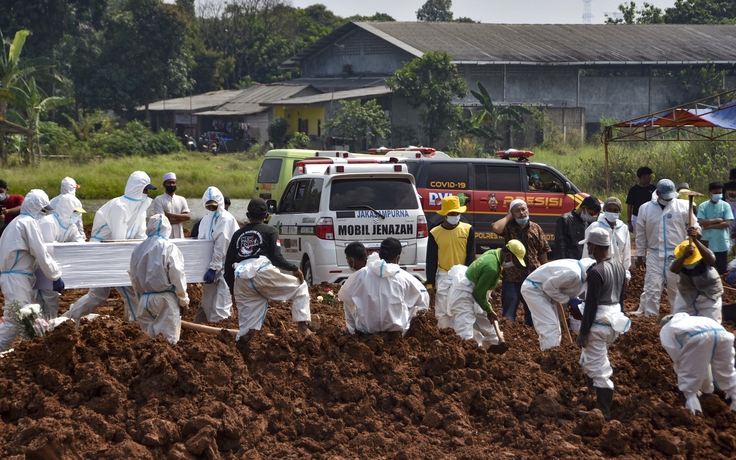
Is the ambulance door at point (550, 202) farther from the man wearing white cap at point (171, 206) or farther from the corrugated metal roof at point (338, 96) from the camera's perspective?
the corrugated metal roof at point (338, 96)

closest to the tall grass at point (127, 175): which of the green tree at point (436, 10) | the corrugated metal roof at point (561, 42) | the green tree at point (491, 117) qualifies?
the green tree at point (491, 117)

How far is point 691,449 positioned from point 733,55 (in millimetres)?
37874

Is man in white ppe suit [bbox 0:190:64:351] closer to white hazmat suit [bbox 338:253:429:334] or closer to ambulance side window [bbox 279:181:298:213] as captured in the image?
white hazmat suit [bbox 338:253:429:334]

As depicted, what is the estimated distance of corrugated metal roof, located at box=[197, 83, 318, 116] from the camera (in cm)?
4084

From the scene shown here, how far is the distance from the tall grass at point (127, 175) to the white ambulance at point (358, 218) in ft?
47.7

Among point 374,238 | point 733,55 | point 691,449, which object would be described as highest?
point 733,55

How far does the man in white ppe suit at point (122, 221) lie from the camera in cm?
927

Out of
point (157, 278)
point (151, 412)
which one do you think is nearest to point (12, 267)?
point (157, 278)

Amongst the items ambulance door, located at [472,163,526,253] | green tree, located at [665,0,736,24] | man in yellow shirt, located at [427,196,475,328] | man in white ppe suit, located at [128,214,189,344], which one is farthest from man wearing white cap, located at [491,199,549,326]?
green tree, located at [665,0,736,24]

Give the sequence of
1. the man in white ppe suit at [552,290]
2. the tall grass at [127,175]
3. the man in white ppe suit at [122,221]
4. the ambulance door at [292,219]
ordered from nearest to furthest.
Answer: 1. the man in white ppe suit at [552,290]
2. the man in white ppe suit at [122,221]
3. the ambulance door at [292,219]
4. the tall grass at [127,175]

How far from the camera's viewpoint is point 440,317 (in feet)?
28.2

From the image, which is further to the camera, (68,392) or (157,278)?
(157,278)

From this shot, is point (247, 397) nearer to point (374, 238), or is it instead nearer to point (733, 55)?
point (374, 238)

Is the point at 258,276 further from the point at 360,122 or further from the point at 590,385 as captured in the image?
the point at 360,122
